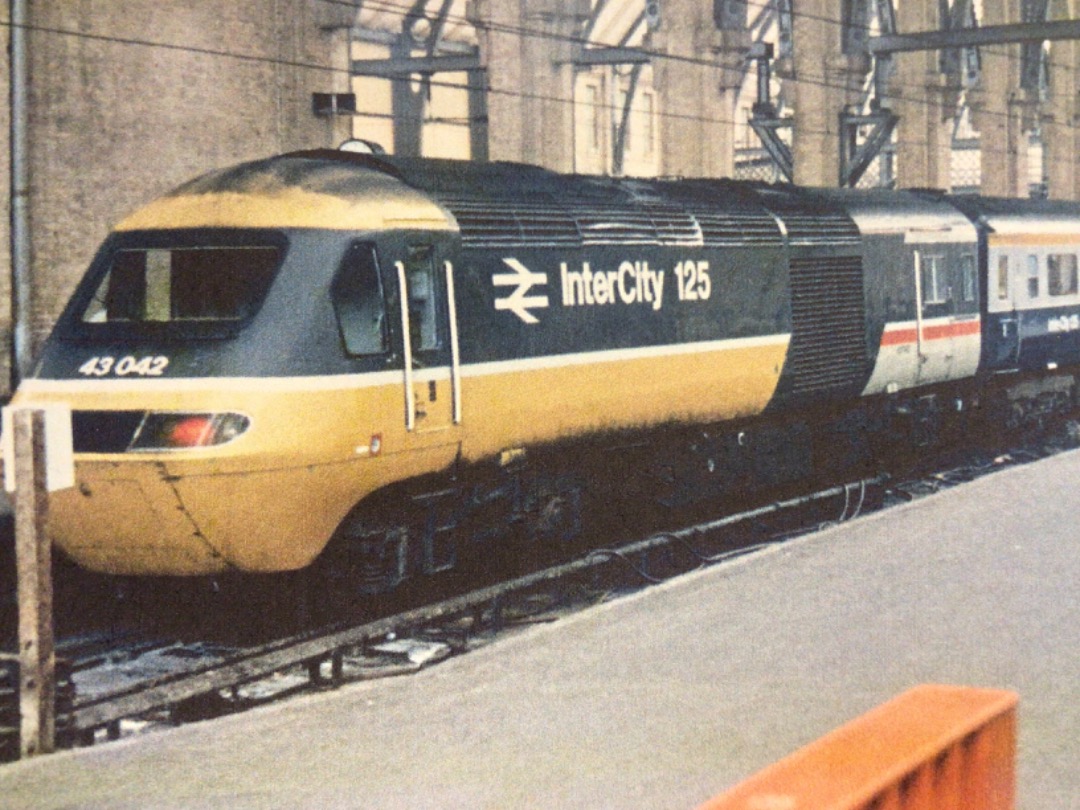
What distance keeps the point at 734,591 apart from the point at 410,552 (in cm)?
233

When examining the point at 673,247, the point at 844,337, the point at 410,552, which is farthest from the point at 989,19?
the point at 410,552

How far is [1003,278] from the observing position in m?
21.6

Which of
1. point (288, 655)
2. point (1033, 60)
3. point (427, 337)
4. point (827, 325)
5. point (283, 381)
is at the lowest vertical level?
point (288, 655)

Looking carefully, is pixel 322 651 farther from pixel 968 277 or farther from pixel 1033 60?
pixel 1033 60

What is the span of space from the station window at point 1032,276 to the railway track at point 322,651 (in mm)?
7908

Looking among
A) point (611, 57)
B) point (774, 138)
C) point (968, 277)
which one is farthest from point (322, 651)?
point (611, 57)

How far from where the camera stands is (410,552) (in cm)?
1230

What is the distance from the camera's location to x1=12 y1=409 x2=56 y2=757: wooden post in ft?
27.5

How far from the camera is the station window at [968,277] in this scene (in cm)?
2056

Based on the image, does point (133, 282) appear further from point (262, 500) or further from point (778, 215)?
point (778, 215)

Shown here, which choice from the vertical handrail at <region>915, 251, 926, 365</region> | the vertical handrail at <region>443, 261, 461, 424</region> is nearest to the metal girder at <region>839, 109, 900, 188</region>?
the vertical handrail at <region>915, 251, 926, 365</region>

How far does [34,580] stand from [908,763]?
538 centimetres

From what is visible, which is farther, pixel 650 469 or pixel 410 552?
pixel 650 469

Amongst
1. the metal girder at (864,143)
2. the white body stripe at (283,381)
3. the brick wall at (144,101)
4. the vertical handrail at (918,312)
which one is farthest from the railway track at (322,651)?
the metal girder at (864,143)
